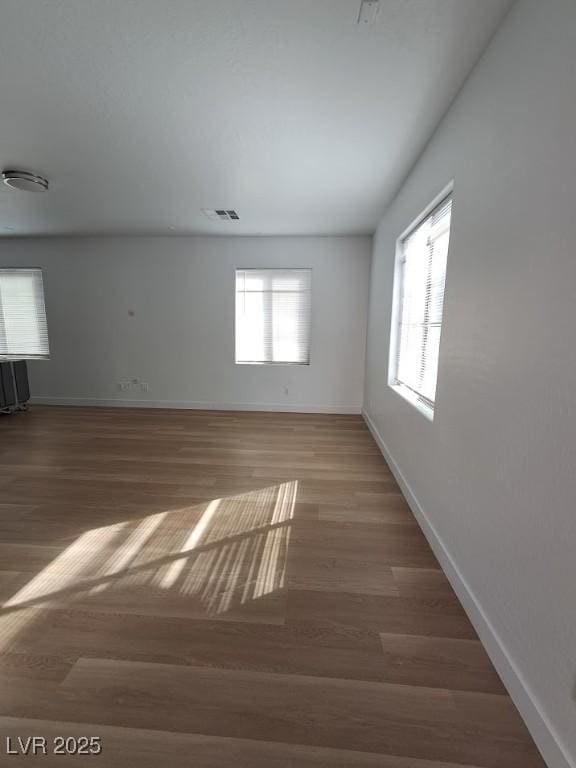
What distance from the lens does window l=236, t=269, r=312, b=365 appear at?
16.4 ft

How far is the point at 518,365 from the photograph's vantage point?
4.09 ft

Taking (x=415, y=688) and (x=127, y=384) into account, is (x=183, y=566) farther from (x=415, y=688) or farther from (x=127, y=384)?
(x=127, y=384)

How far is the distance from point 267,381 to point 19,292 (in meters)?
4.47

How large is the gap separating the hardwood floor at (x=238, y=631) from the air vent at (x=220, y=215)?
3.12 metres

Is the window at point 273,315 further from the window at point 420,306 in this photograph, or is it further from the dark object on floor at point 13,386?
the dark object on floor at point 13,386

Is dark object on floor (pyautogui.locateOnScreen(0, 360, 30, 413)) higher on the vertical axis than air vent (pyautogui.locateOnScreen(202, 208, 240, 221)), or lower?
lower

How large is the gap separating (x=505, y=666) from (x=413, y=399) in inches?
69.8

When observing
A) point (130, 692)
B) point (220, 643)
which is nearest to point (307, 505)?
point (220, 643)

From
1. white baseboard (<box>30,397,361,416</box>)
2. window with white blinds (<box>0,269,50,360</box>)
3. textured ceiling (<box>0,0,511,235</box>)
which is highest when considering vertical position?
textured ceiling (<box>0,0,511,235</box>)

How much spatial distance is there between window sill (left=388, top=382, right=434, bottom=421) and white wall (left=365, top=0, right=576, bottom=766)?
0.29 m

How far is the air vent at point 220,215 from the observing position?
3.86m

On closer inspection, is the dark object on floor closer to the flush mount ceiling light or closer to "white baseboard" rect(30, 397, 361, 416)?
"white baseboard" rect(30, 397, 361, 416)

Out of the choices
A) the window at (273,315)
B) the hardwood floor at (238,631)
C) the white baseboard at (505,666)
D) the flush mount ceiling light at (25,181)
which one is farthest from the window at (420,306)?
the flush mount ceiling light at (25,181)

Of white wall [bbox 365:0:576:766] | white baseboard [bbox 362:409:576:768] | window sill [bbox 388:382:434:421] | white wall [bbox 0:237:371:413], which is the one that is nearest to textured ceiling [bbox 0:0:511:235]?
white wall [bbox 365:0:576:766]
